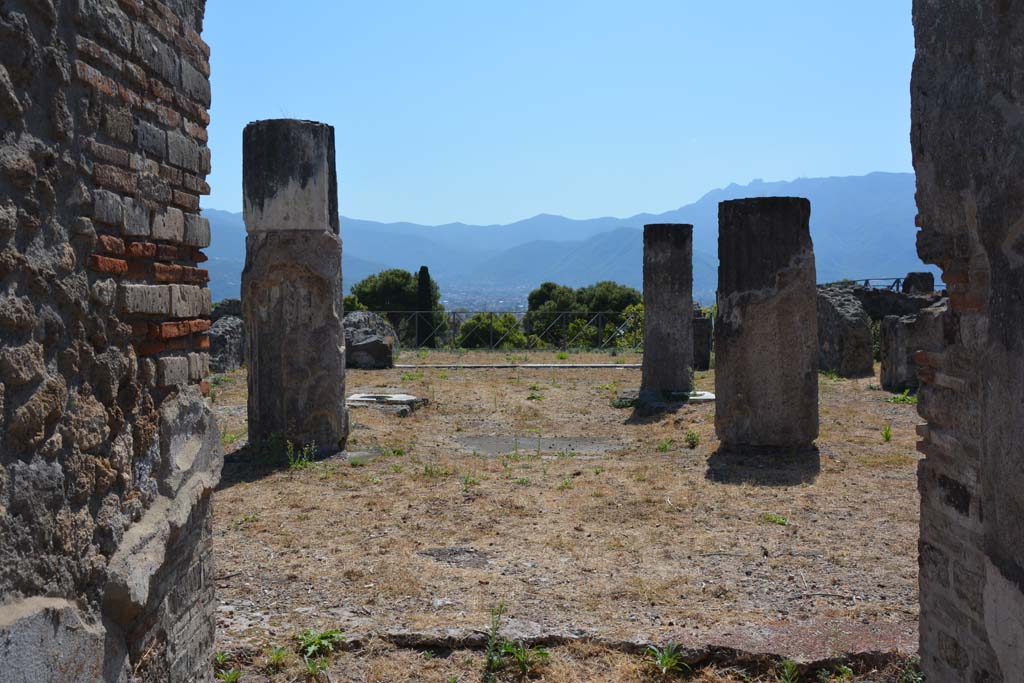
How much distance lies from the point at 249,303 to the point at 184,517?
604 centimetres

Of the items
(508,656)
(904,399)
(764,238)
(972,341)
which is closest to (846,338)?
(904,399)

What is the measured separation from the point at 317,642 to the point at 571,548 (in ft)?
7.33

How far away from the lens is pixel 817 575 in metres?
5.62

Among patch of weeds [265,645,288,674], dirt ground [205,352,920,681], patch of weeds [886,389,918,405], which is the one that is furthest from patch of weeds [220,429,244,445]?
patch of weeds [886,389,918,405]

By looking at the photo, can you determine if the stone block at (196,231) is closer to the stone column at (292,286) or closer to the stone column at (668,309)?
the stone column at (292,286)

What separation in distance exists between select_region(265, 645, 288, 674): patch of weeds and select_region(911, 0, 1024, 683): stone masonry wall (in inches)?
118

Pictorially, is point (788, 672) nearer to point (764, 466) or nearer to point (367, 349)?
point (764, 466)

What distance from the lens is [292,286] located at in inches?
366

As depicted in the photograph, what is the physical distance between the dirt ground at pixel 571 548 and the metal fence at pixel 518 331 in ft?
39.7

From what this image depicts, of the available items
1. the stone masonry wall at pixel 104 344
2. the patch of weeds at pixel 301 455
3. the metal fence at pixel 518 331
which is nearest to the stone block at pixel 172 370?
the stone masonry wall at pixel 104 344

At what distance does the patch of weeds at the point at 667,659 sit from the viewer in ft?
14.3

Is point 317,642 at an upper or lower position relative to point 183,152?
lower

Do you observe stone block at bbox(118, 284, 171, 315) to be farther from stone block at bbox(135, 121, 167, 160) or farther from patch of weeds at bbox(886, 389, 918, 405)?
patch of weeds at bbox(886, 389, 918, 405)

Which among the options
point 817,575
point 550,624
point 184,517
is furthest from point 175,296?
point 817,575
